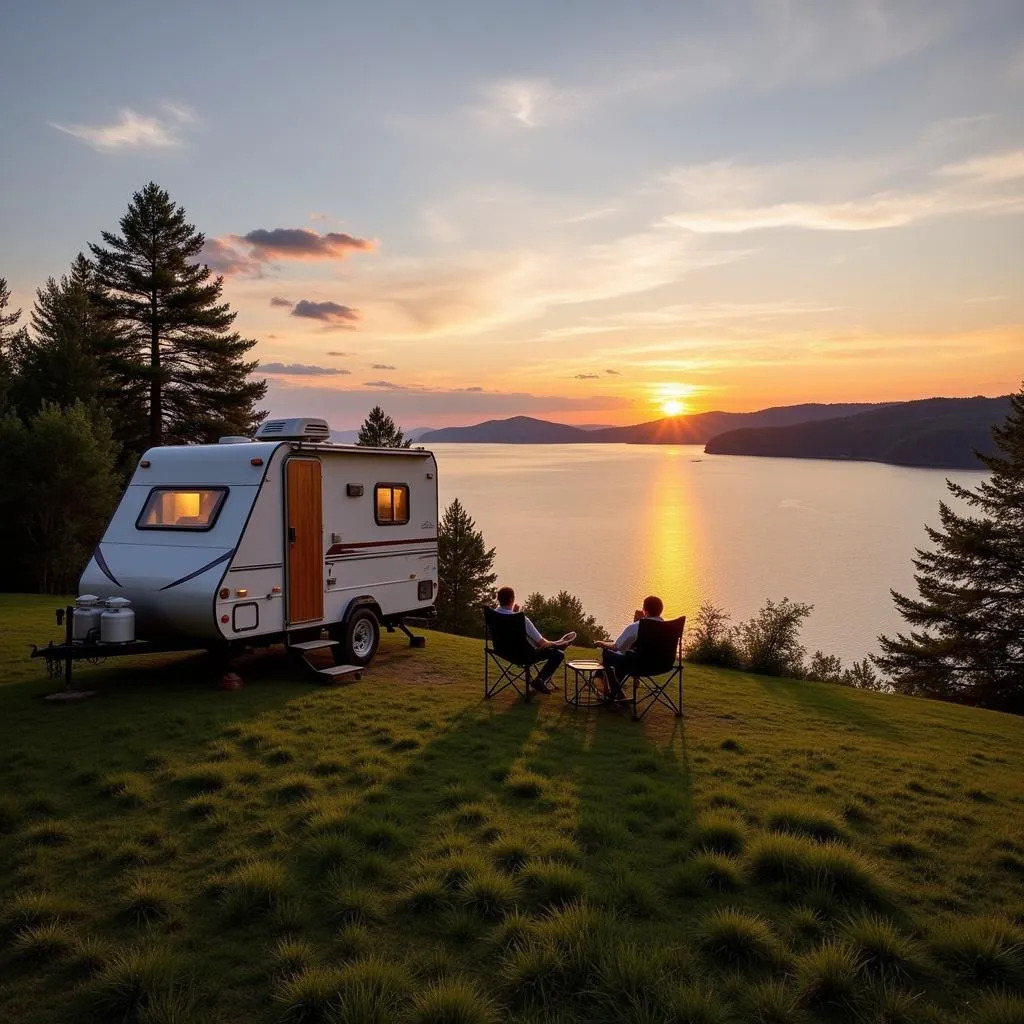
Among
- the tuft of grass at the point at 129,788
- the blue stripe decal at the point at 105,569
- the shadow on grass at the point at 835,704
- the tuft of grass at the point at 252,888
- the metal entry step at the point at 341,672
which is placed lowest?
the shadow on grass at the point at 835,704

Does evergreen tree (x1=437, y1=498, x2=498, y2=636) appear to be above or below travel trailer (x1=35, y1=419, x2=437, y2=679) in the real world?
below

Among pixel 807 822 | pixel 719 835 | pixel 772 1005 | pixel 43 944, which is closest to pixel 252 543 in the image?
pixel 43 944

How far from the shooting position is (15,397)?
31.5 meters

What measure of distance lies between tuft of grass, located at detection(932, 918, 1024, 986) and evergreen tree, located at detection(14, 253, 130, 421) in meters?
30.2

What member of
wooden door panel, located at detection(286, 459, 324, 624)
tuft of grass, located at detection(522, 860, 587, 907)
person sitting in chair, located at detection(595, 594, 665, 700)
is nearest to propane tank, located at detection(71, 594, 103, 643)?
wooden door panel, located at detection(286, 459, 324, 624)

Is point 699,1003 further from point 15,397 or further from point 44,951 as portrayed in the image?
point 15,397

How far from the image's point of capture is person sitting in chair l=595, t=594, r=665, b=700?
8297 mm

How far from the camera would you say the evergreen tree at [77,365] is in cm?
2873

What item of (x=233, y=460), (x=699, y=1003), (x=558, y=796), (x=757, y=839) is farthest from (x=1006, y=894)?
(x=233, y=460)

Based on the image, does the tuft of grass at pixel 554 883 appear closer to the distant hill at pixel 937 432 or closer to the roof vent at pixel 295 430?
the roof vent at pixel 295 430

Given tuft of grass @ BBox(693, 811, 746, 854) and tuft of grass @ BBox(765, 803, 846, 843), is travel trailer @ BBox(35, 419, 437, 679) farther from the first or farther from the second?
tuft of grass @ BBox(765, 803, 846, 843)

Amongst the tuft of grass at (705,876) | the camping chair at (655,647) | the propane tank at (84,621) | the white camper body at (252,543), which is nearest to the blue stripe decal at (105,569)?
the white camper body at (252,543)

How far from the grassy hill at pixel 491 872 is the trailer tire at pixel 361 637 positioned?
7.43 ft

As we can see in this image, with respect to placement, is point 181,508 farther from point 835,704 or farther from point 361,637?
point 835,704
